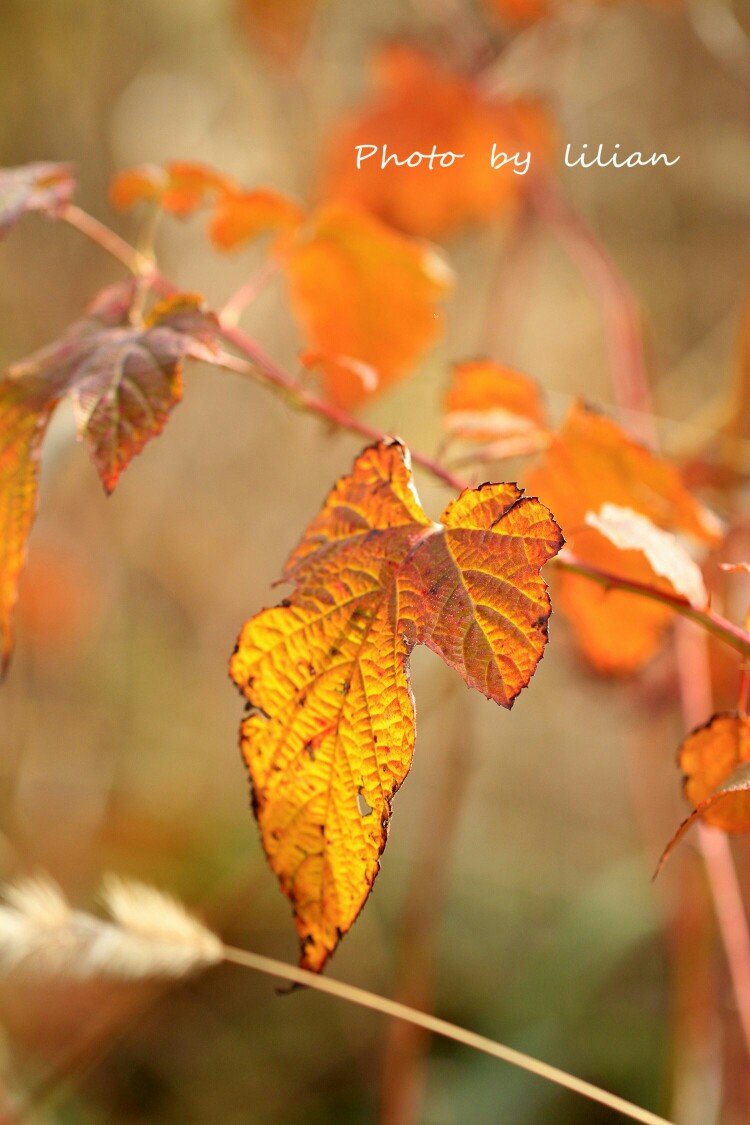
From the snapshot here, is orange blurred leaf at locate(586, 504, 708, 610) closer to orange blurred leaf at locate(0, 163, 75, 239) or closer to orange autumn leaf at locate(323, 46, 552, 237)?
orange blurred leaf at locate(0, 163, 75, 239)

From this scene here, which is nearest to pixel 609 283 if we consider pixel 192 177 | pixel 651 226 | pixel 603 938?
pixel 192 177

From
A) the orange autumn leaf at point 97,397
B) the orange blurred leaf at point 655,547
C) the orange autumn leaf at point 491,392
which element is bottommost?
the orange blurred leaf at point 655,547

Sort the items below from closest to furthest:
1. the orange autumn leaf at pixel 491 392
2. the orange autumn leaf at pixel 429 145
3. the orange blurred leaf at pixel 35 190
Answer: the orange blurred leaf at pixel 35 190, the orange autumn leaf at pixel 491 392, the orange autumn leaf at pixel 429 145

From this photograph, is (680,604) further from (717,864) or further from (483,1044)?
(717,864)

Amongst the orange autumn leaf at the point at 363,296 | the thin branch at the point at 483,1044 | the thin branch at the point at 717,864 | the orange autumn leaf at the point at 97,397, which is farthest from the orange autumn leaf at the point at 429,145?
the thin branch at the point at 483,1044

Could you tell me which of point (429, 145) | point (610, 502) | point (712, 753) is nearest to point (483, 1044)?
point (712, 753)

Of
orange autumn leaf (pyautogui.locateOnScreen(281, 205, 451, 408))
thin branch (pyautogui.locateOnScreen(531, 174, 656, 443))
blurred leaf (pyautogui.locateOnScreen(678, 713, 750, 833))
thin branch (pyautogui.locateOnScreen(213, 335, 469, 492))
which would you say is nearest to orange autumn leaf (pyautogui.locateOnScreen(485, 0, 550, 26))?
thin branch (pyautogui.locateOnScreen(531, 174, 656, 443))

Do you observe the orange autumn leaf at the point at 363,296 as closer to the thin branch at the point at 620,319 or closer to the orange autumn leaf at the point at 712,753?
the thin branch at the point at 620,319
